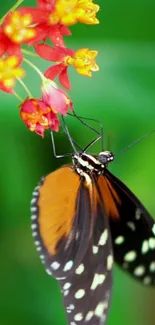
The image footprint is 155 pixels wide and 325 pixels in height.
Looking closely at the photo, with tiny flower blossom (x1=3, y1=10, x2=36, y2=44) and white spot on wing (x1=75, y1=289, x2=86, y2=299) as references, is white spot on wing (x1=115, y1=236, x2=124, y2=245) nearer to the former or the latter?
white spot on wing (x1=75, y1=289, x2=86, y2=299)

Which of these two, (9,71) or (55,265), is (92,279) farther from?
(9,71)

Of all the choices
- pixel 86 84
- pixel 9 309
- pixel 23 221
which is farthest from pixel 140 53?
pixel 9 309

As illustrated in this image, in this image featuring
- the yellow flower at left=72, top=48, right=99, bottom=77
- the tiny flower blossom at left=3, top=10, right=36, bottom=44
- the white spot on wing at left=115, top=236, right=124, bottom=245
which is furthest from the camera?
the white spot on wing at left=115, top=236, right=124, bottom=245

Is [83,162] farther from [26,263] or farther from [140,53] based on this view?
[140,53]

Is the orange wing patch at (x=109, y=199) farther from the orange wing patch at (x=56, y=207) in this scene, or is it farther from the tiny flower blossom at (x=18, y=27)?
the tiny flower blossom at (x=18, y=27)

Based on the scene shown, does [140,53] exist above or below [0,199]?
above

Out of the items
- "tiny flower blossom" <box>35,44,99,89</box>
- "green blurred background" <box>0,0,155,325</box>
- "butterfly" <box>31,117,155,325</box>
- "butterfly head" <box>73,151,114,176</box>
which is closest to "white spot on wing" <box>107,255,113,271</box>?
"butterfly" <box>31,117,155,325</box>

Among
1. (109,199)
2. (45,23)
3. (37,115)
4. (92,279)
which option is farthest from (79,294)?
(45,23)

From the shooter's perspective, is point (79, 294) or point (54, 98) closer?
point (54, 98)
